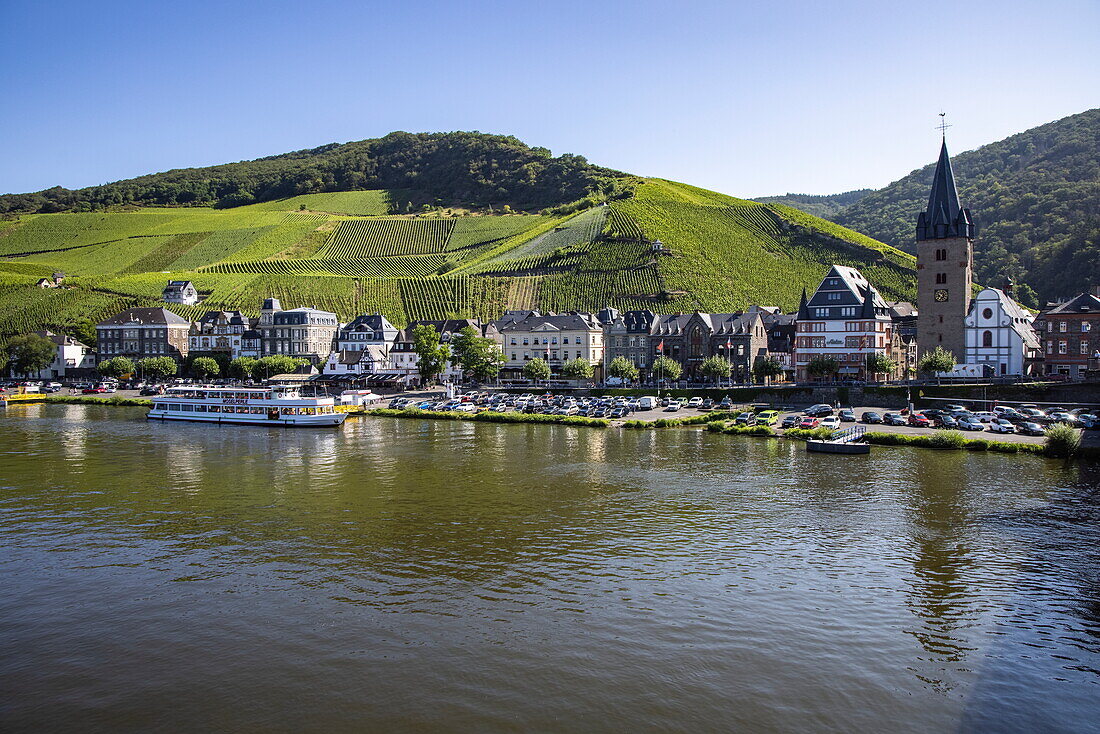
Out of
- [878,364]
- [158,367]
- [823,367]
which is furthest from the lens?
[158,367]

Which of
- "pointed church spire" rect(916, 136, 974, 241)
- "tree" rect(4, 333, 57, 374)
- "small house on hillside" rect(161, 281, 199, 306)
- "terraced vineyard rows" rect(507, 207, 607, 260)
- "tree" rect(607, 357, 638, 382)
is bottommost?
"tree" rect(607, 357, 638, 382)

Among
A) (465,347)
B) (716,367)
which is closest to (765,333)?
(716,367)

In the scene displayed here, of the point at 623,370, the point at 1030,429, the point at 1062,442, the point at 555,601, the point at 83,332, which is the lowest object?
the point at 555,601

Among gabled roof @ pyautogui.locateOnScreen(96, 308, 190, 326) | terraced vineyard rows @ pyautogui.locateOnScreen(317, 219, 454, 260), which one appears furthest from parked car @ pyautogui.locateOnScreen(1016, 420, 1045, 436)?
terraced vineyard rows @ pyautogui.locateOnScreen(317, 219, 454, 260)

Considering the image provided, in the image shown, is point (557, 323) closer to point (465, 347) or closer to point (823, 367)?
point (465, 347)

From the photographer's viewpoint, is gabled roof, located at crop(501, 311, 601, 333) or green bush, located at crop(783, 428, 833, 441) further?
gabled roof, located at crop(501, 311, 601, 333)

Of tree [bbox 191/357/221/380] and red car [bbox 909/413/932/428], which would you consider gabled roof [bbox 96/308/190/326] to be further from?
red car [bbox 909/413/932/428]

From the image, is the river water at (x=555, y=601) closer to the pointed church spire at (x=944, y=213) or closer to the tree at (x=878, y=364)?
the tree at (x=878, y=364)
